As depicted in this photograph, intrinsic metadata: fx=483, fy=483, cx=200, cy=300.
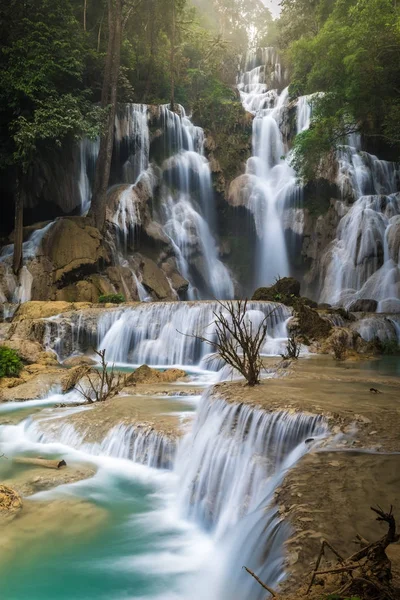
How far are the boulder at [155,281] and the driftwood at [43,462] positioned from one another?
59.3 feet

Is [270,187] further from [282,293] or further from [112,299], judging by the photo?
[112,299]

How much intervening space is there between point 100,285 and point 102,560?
19.2 metres

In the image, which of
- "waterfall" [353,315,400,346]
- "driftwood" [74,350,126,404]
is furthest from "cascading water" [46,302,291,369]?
"driftwood" [74,350,126,404]

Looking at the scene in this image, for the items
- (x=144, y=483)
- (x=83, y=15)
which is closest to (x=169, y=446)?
(x=144, y=483)

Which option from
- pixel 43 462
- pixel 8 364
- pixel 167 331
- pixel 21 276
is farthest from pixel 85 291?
pixel 43 462

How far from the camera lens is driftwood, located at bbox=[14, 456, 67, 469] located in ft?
22.6

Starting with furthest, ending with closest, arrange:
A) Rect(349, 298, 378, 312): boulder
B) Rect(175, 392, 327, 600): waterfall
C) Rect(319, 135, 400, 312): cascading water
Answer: Rect(319, 135, 400, 312): cascading water < Rect(349, 298, 378, 312): boulder < Rect(175, 392, 327, 600): waterfall

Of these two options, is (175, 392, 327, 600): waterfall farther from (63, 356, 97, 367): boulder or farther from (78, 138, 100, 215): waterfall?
(78, 138, 100, 215): waterfall

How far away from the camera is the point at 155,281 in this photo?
84.4 feet

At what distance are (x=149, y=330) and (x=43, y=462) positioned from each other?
1052 centimetres

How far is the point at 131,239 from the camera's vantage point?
89.3ft

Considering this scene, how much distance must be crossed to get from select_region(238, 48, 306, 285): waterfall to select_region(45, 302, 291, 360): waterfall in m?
12.7

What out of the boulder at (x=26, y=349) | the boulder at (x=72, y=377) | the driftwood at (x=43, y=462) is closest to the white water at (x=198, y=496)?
the driftwood at (x=43, y=462)

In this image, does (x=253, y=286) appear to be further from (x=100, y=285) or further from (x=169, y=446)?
(x=169, y=446)
